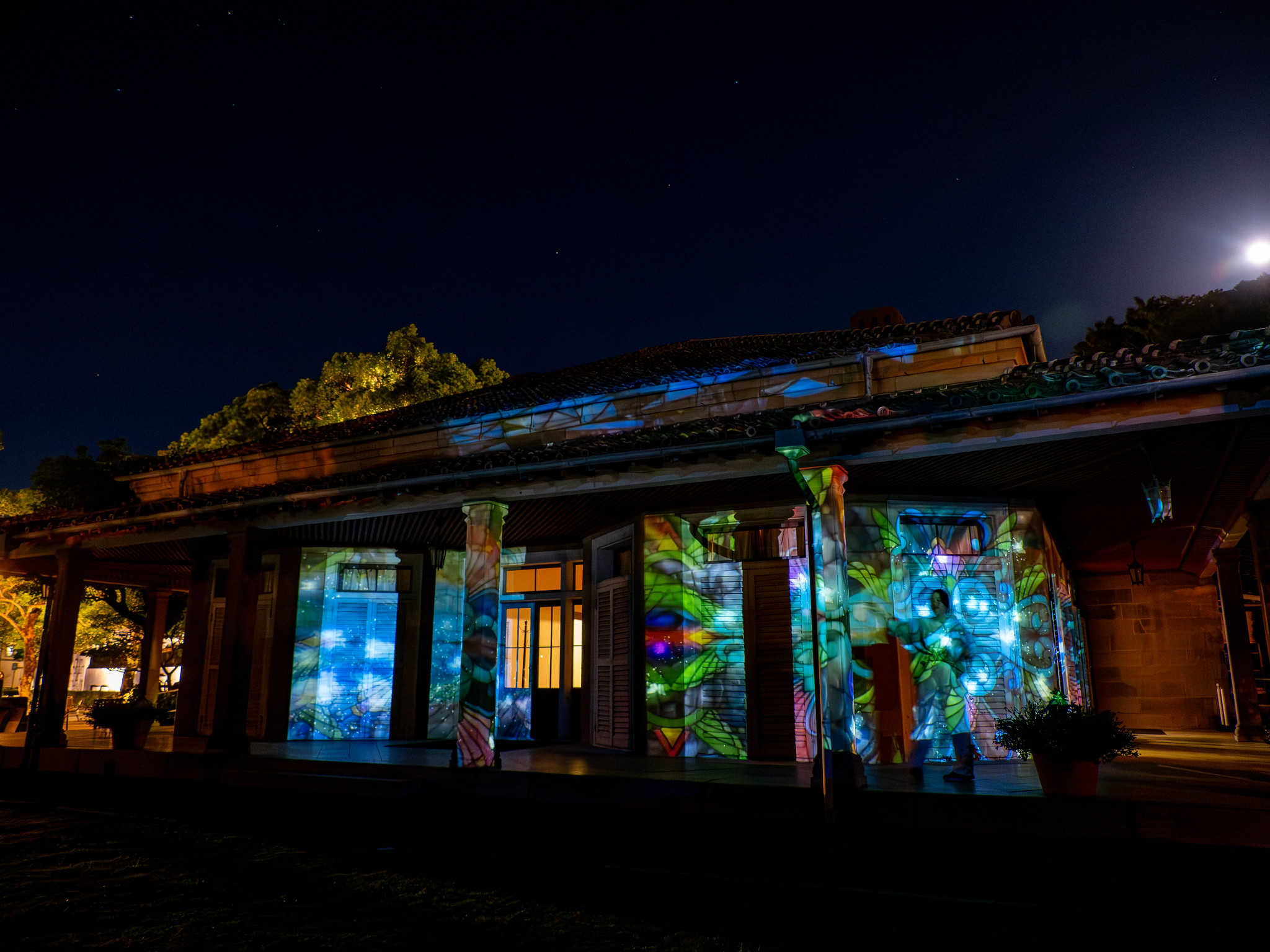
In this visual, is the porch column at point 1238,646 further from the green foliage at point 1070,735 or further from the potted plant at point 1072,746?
the potted plant at point 1072,746

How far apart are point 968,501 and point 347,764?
7384mm

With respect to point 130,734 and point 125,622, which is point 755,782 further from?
point 125,622

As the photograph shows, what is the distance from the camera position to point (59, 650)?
36.3 ft

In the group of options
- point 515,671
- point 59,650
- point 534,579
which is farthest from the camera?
point 534,579

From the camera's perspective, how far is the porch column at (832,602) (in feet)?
22.2

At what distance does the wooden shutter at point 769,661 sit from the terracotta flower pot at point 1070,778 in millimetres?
3517

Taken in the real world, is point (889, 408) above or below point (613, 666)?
above

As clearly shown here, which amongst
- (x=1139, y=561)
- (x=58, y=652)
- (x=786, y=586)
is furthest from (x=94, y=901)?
(x=1139, y=561)

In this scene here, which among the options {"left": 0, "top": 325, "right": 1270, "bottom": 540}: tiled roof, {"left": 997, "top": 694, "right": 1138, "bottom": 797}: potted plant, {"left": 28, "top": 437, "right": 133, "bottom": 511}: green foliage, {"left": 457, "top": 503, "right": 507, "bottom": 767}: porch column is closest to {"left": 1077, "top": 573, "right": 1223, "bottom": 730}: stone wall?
{"left": 997, "top": 694, "right": 1138, "bottom": 797}: potted plant

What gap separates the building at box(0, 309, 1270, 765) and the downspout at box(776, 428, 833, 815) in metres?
0.04

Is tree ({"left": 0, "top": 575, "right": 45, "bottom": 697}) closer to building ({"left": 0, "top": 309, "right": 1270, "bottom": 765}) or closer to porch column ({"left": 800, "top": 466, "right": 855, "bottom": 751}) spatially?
building ({"left": 0, "top": 309, "right": 1270, "bottom": 765})

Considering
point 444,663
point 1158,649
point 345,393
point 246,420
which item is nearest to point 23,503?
point 246,420

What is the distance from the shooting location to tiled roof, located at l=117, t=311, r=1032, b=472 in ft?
35.7

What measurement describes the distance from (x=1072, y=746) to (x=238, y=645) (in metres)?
8.66
